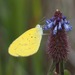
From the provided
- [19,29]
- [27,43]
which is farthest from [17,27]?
[27,43]

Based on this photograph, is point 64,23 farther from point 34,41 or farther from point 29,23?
point 29,23

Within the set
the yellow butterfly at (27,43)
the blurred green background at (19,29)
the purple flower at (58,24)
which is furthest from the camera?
the blurred green background at (19,29)

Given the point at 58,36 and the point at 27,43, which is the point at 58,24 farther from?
the point at 27,43

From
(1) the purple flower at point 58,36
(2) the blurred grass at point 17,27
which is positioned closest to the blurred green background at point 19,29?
(2) the blurred grass at point 17,27

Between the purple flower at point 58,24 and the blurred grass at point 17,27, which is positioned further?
the blurred grass at point 17,27

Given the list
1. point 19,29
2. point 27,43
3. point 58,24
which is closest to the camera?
point 58,24

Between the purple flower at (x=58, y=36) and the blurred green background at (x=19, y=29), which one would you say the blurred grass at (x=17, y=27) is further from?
the purple flower at (x=58, y=36)
